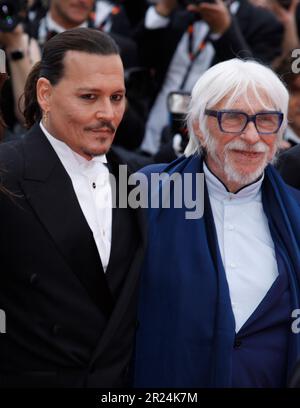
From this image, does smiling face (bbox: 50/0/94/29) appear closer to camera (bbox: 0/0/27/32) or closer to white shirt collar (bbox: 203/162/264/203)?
camera (bbox: 0/0/27/32)

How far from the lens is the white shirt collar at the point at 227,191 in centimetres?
326

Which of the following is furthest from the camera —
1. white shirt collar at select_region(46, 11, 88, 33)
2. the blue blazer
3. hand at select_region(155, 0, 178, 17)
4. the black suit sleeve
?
the black suit sleeve

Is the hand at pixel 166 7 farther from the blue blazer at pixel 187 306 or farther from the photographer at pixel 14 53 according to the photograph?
the blue blazer at pixel 187 306

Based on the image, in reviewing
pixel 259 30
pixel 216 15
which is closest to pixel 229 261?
pixel 216 15

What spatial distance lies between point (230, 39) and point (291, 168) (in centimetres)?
156

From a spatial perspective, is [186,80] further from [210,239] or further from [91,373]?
[91,373]

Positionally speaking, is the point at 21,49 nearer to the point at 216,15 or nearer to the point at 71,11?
the point at 71,11

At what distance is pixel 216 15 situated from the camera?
199 inches

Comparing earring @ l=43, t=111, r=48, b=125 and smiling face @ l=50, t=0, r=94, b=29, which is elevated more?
smiling face @ l=50, t=0, r=94, b=29

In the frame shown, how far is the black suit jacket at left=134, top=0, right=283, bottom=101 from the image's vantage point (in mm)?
5031

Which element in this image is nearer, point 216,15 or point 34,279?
point 34,279

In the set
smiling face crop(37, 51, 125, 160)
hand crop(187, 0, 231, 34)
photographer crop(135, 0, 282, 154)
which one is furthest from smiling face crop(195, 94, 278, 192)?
photographer crop(135, 0, 282, 154)

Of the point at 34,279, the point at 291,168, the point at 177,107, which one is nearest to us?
the point at 34,279

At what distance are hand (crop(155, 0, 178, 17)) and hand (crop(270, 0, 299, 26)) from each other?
A: 0.83m
